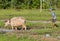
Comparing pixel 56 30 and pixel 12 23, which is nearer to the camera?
pixel 56 30

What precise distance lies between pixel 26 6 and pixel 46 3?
13.0 feet

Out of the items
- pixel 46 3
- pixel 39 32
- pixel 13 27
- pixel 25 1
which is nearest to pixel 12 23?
pixel 13 27

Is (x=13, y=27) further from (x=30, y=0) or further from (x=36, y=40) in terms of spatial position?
(x=30, y=0)

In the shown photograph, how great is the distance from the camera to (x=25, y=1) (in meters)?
43.0

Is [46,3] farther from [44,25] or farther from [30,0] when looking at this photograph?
[44,25]

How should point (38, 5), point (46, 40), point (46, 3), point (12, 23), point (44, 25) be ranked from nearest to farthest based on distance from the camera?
point (46, 40), point (12, 23), point (44, 25), point (46, 3), point (38, 5)

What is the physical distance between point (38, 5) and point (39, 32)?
2441 cm

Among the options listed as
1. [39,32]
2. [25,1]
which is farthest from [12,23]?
[25,1]

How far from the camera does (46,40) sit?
14703 millimetres

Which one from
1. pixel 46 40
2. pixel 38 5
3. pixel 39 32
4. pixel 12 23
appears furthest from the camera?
pixel 38 5

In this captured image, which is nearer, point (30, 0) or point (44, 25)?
point (44, 25)

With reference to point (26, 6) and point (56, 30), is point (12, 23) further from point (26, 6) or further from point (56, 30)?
point (26, 6)

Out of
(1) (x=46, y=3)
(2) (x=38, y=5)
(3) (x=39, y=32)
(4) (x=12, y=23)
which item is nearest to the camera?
(3) (x=39, y=32)

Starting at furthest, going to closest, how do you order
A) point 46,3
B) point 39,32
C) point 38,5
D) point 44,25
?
point 38,5 < point 46,3 < point 44,25 < point 39,32
